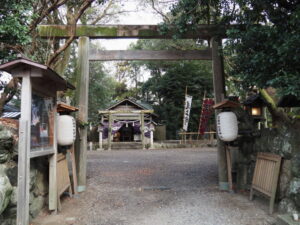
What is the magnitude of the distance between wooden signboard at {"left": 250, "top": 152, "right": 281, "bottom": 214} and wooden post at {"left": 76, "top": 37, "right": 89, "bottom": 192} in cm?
364

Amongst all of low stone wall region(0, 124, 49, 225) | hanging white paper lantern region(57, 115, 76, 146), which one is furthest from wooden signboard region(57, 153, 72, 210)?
low stone wall region(0, 124, 49, 225)

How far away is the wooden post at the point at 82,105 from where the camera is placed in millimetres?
5191

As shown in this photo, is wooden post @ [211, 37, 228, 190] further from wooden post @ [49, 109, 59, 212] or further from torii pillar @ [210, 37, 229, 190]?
wooden post @ [49, 109, 59, 212]

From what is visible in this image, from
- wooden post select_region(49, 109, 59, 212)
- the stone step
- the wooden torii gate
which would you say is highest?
the wooden torii gate

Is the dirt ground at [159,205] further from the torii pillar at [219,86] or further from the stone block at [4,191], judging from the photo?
the stone block at [4,191]

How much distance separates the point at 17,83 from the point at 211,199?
471 centimetres

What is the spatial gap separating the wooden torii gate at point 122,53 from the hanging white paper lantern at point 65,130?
747 millimetres

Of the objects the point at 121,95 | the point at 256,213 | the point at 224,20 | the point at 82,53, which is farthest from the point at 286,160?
the point at 121,95

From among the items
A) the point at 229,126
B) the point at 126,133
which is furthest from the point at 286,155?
the point at 126,133

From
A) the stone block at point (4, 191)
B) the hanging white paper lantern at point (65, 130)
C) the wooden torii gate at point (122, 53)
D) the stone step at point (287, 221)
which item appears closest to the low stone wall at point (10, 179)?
the stone block at point (4, 191)

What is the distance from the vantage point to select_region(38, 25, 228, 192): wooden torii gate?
5.27 meters

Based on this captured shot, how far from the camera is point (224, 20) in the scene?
4969mm

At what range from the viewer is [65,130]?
443 cm

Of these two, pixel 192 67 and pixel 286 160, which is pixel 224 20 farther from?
pixel 192 67
